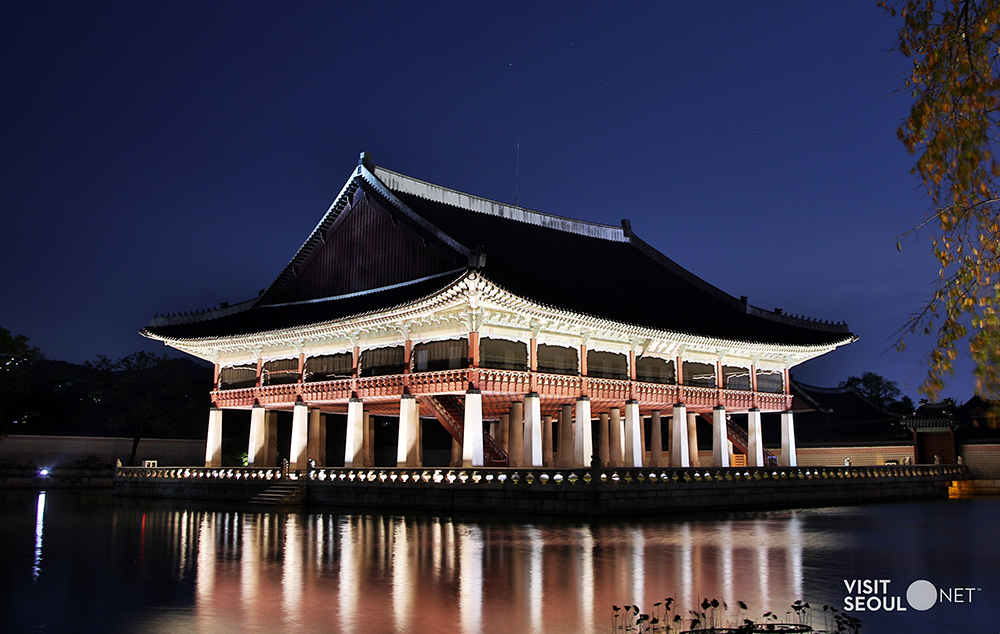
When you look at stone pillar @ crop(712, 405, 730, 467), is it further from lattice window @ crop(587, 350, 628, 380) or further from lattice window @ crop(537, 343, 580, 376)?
lattice window @ crop(537, 343, 580, 376)

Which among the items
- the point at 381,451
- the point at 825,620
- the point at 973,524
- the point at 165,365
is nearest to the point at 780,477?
the point at 973,524

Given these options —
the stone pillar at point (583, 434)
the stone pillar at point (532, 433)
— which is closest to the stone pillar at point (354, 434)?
the stone pillar at point (532, 433)

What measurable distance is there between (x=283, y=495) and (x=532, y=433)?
10.3 m

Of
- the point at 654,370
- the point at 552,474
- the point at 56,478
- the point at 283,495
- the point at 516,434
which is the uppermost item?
the point at 654,370

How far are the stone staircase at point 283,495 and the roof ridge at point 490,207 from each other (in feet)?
50.4

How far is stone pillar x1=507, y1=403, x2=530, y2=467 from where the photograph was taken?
37469 millimetres

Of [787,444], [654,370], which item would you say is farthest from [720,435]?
[654,370]

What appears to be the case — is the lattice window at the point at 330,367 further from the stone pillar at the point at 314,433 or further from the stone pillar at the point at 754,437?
the stone pillar at the point at 754,437

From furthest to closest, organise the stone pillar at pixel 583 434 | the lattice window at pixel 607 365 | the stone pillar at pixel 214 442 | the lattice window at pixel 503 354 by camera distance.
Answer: the stone pillar at pixel 214 442, the lattice window at pixel 607 365, the stone pillar at pixel 583 434, the lattice window at pixel 503 354

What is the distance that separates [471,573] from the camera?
1359 cm

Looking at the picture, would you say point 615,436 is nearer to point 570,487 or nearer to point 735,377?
point 735,377

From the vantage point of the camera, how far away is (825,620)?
967 cm

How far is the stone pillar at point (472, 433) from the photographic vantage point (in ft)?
100

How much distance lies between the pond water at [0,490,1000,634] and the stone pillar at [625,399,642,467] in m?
12.6
